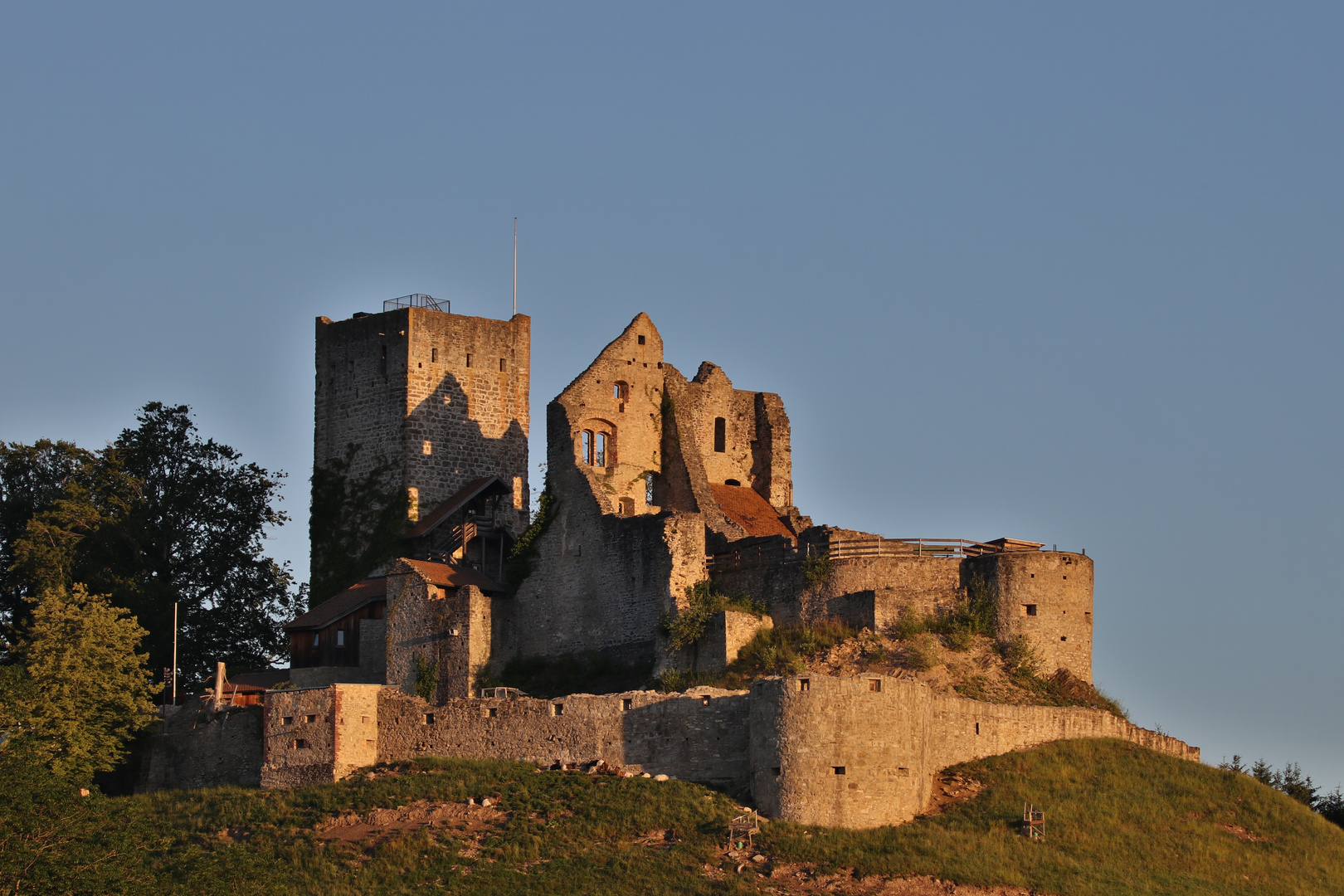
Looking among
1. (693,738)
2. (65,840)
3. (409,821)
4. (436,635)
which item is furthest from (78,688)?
(693,738)

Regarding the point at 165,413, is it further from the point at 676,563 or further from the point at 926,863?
the point at 926,863

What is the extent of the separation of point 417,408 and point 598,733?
1834cm

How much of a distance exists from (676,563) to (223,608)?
16105 mm

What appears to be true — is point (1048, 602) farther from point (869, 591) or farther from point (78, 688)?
point (78, 688)

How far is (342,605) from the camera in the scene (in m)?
68.0

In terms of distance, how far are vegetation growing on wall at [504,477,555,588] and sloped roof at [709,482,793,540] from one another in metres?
5.32

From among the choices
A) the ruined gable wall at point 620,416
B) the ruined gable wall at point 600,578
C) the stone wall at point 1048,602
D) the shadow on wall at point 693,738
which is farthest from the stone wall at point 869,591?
the ruined gable wall at point 620,416

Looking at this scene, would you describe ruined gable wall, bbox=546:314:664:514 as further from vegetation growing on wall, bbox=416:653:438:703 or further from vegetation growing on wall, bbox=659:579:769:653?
vegetation growing on wall, bbox=416:653:438:703

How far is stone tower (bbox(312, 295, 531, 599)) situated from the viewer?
237ft

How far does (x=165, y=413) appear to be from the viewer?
243ft

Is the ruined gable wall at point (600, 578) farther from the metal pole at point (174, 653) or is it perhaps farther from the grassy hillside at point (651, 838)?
the metal pole at point (174, 653)

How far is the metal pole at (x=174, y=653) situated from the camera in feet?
213

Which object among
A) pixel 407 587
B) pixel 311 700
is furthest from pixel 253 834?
pixel 407 587

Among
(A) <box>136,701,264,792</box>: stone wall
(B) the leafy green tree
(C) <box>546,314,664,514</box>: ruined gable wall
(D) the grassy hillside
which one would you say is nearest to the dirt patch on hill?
(D) the grassy hillside
